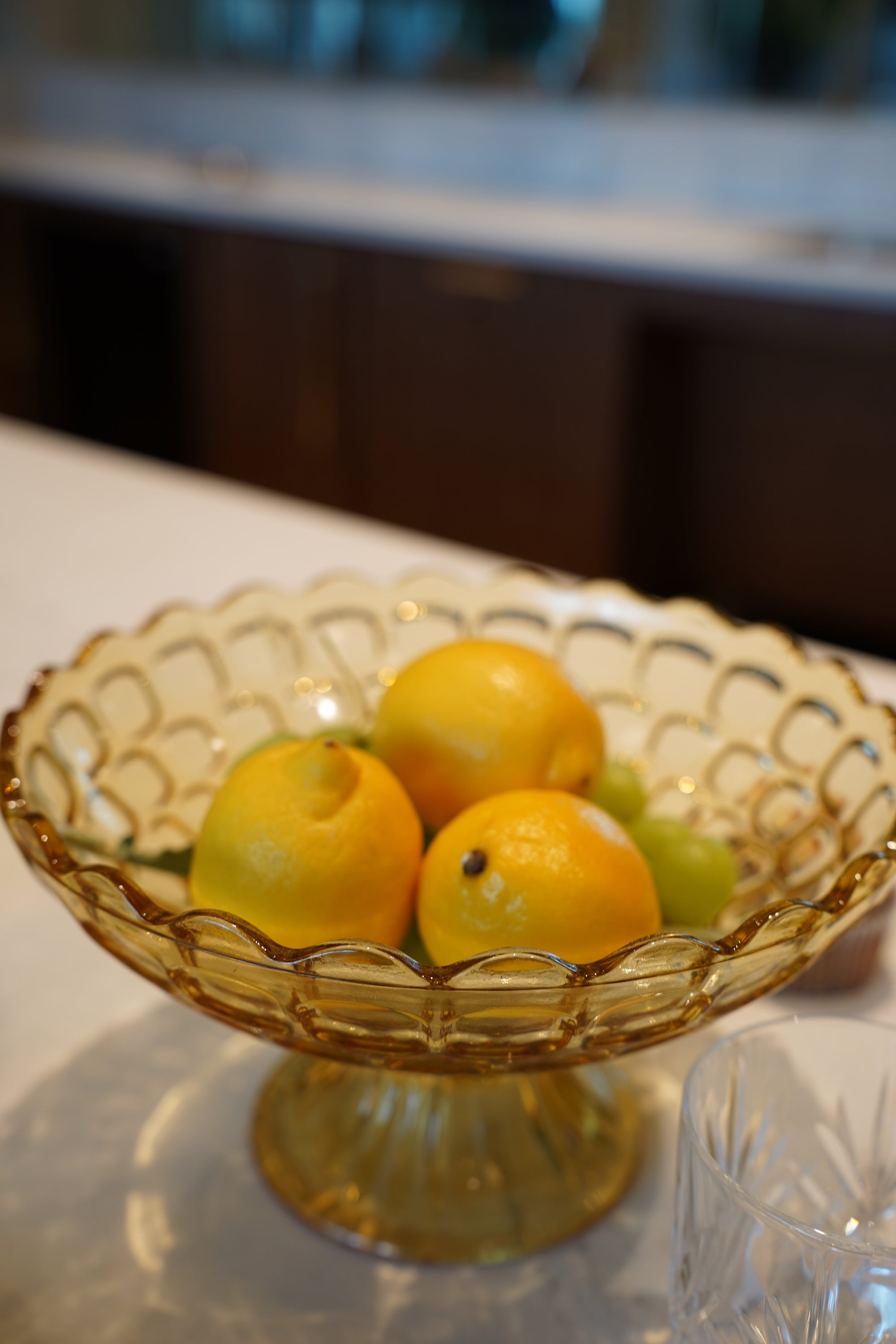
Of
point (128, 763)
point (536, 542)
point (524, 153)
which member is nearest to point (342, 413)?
point (536, 542)

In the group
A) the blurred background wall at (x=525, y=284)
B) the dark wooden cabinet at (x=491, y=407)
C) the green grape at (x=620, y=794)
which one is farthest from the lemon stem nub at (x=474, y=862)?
the dark wooden cabinet at (x=491, y=407)

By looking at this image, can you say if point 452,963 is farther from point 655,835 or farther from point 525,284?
point 525,284

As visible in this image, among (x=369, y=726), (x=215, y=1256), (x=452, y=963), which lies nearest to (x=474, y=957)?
(x=452, y=963)

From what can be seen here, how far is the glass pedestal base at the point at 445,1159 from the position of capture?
1.24ft

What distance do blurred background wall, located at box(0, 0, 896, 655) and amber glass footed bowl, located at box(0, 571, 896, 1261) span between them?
56.9 inches

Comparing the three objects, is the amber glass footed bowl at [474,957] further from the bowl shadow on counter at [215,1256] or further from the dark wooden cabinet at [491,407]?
the dark wooden cabinet at [491,407]

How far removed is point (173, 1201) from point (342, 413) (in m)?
2.10

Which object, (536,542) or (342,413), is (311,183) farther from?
(536,542)

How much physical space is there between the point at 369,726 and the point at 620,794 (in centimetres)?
14

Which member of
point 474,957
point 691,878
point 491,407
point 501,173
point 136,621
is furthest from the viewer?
point 501,173

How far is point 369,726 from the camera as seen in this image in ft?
1.81

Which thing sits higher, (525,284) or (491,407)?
(525,284)

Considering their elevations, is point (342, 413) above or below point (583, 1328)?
below

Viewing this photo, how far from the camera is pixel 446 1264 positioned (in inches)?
14.6
